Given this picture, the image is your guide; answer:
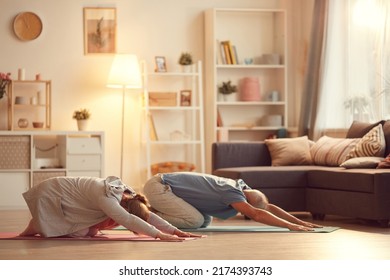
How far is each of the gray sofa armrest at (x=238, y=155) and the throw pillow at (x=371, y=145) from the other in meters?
0.99

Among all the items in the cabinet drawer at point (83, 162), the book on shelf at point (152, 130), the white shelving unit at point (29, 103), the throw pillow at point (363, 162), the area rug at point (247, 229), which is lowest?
the area rug at point (247, 229)

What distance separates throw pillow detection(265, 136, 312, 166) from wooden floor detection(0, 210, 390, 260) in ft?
6.00

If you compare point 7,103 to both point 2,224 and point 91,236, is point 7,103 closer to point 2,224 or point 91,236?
point 2,224

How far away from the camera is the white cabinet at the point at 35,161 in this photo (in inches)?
341

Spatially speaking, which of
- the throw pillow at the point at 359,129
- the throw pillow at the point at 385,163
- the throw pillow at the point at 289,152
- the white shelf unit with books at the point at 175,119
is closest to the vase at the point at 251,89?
the white shelf unit with books at the point at 175,119

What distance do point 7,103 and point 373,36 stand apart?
3.86 meters

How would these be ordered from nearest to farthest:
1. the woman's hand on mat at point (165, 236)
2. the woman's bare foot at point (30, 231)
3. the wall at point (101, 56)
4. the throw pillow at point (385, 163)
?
Answer: the woman's hand on mat at point (165, 236) → the woman's bare foot at point (30, 231) → the throw pillow at point (385, 163) → the wall at point (101, 56)

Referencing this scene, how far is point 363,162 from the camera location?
6887 millimetres

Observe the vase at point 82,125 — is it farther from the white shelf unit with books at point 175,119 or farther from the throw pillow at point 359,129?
the throw pillow at point 359,129

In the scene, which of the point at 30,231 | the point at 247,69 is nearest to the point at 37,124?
the point at 247,69

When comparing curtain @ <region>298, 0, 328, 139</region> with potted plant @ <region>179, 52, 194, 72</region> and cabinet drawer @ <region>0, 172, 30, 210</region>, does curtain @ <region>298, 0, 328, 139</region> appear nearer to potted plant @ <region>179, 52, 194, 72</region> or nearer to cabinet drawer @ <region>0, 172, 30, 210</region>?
potted plant @ <region>179, 52, 194, 72</region>

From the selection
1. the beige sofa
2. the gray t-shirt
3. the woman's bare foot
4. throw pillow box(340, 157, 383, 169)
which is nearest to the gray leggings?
the gray t-shirt

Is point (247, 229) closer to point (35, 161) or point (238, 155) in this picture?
point (238, 155)

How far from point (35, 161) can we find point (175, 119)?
175 centimetres
